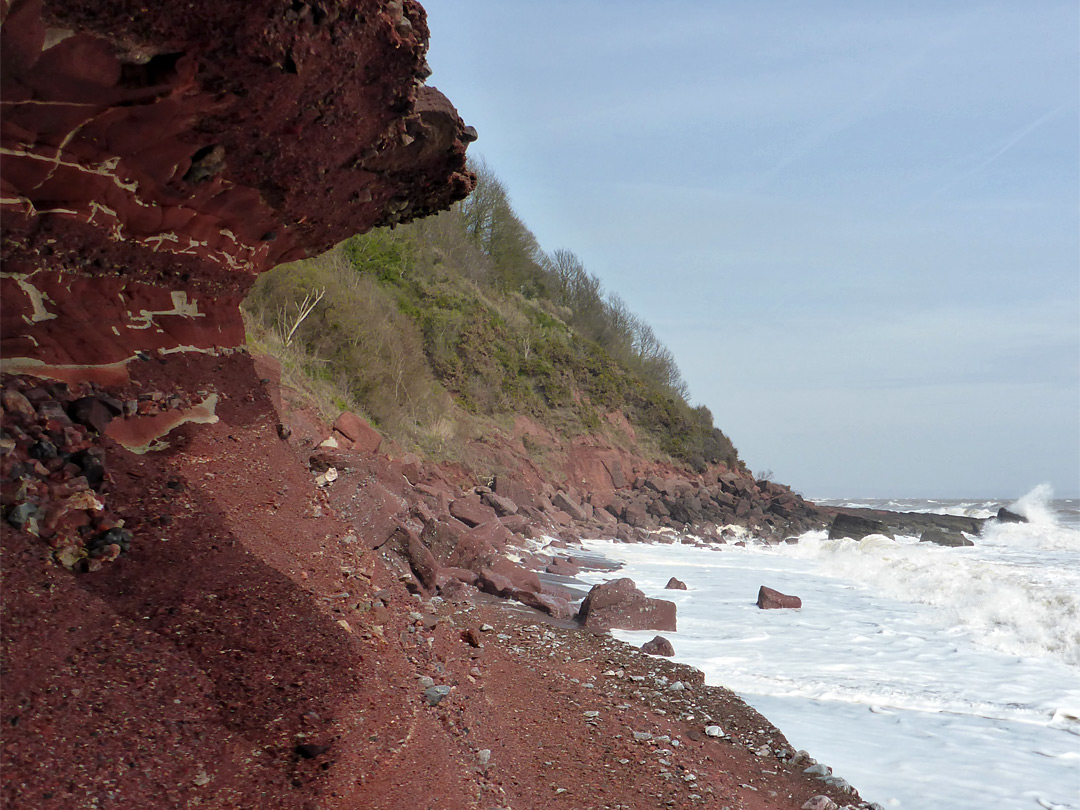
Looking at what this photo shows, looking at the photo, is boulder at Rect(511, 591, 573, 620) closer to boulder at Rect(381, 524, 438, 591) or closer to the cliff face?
boulder at Rect(381, 524, 438, 591)

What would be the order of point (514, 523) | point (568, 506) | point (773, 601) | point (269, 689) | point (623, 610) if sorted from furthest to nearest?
→ point (568, 506) → point (514, 523) → point (773, 601) → point (623, 610) → point (269, 689)

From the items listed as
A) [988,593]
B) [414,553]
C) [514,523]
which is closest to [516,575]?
[414,553]

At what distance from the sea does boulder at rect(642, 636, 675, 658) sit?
132mm

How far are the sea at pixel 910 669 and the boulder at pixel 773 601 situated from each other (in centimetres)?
18

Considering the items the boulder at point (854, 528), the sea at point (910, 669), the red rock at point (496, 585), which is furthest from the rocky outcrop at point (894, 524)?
the red rock at point (496, 585)

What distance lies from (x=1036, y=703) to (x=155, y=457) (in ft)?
23.1

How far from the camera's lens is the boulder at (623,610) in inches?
276

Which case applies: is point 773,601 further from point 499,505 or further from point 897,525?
point 897,525

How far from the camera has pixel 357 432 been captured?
8.72 m

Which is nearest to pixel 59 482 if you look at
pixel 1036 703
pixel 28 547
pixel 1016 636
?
pixel 28 547

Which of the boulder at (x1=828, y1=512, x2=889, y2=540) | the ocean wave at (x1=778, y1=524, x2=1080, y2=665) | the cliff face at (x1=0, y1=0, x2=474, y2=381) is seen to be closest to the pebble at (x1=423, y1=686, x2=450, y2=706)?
the cliff face at (x1=0, y1=0, x2=474, y2=381)

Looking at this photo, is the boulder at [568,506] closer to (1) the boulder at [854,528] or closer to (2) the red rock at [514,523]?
(2) the red rock at [514,523]

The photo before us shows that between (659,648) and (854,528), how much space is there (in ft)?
69.8

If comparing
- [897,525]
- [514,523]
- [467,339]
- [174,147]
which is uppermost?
[467,339]
